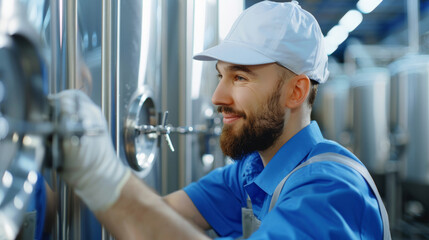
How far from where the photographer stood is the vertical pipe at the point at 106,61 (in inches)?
30.1

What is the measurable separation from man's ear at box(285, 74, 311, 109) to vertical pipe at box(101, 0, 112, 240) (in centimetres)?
46

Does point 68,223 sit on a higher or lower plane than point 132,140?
lower

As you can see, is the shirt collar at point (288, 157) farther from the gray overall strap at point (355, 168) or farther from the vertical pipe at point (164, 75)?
the vertical pipe at point (164, 75)

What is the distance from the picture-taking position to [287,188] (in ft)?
2.66

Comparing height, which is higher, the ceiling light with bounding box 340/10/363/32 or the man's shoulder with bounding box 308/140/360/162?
the ceiling light with bounding box 340/10/363/32

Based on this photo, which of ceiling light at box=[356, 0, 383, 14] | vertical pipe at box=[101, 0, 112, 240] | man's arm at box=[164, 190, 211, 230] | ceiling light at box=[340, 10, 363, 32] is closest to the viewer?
vertical pipe at box=[101, 0, 112, 240]

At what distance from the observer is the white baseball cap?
3.04 ft

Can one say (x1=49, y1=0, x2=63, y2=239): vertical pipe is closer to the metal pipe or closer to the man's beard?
the metal pipe

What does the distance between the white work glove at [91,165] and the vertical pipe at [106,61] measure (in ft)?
0.51

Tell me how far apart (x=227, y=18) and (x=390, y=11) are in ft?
14.0

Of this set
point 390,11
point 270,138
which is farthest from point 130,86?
point 390,11

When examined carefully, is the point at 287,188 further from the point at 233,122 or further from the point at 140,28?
the point at 140,28

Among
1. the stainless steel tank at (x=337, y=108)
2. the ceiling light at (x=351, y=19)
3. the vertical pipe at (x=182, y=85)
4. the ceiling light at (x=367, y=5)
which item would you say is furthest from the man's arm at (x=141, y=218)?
the stainless steel tank at (x=337, y=108)

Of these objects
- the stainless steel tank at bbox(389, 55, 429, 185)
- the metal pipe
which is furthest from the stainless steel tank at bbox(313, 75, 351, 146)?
the metal pipe
